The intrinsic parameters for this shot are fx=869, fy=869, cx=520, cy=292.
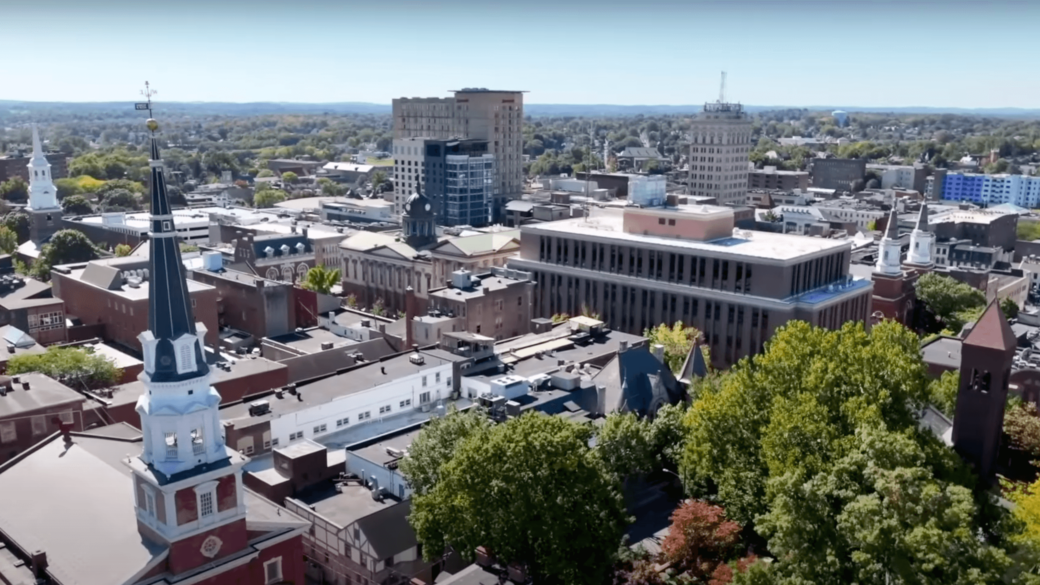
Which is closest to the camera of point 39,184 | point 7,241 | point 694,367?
point 694,367

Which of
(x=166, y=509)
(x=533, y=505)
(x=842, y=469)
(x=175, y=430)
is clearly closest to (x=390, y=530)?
(x=533, y=505)

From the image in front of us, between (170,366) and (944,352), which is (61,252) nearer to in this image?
(170,366)

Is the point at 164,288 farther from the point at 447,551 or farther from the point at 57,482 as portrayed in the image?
the point at 447,551

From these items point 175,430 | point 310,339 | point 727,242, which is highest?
point 727,242

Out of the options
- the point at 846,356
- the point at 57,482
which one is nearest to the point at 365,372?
the point at 57,482

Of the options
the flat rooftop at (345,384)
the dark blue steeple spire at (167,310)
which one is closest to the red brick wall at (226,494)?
the dark blue steeple spire at (167,310)

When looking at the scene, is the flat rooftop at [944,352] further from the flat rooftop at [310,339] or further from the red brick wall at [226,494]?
the red brick wall at [226,494]
